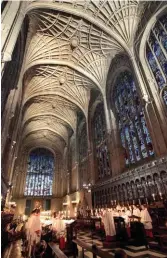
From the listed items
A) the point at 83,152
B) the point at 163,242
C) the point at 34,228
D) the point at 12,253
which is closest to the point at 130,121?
the point at 163,242

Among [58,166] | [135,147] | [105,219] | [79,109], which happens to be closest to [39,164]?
[58,166]

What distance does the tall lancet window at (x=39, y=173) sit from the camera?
31677 mm

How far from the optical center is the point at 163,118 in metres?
9.55

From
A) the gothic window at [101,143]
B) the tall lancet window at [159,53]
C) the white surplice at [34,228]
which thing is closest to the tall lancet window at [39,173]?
the gothic window at [101,143]

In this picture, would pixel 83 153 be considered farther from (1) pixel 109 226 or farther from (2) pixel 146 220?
(2) pixel 146 220

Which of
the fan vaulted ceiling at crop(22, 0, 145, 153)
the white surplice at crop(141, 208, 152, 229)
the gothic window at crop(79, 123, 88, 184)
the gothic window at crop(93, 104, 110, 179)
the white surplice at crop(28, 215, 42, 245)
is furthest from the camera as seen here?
the gothic window at crop(79, 123, 88, 184)

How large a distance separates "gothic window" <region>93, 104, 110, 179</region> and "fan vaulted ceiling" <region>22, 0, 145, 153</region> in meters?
2.44

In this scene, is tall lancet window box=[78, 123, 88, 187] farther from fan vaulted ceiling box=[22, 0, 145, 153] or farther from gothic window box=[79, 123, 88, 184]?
fan vaulted ceiling box=[22, 0, 145, 153]

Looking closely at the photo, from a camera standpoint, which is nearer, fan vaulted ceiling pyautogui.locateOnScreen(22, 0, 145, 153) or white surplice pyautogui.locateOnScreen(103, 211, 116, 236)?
white surplice pyautogui.locateOnScreen(103, 211, 116, 236)

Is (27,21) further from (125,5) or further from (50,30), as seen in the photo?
(125,5)

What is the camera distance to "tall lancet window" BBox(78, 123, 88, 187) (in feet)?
72.7

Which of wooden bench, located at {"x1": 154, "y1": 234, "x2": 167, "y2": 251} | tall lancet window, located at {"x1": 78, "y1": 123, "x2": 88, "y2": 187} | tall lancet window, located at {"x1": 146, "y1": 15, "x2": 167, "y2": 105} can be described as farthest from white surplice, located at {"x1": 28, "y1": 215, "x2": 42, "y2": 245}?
tall lancet window, located at {"x1": 78, "y1": 123, "x2": 88, "y2": 187}

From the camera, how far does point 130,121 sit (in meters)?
13.4

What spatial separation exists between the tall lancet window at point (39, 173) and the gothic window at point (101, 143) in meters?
18.6
